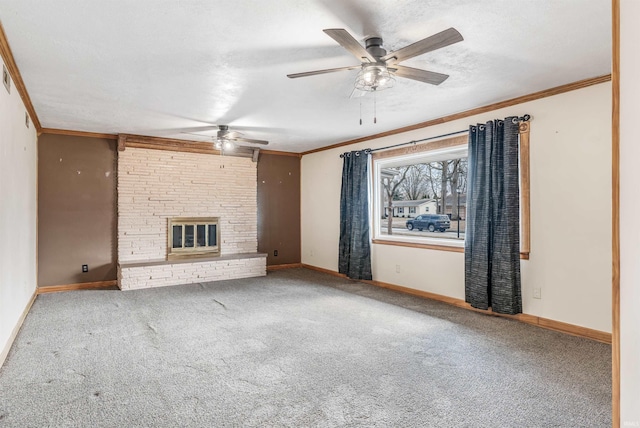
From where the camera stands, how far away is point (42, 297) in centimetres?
495

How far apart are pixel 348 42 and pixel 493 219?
2.82 m

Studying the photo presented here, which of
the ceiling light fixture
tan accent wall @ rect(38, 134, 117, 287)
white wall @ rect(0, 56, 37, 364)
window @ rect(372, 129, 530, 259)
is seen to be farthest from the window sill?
white wall @ rect(0, 56, 37, 364)

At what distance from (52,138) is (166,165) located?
1604mm

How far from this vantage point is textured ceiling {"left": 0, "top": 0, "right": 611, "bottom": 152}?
219 cm

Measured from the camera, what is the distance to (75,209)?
5.54 meters

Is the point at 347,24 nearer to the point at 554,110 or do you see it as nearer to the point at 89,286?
the point at 554,110

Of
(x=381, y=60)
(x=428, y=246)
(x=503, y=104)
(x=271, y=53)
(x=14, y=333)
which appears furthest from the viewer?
(x=428, y=246)

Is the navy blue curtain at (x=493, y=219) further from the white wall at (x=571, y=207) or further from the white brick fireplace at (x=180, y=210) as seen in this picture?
the white brick fireplace at (x=180, y=210)

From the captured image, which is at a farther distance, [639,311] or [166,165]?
[166,165]

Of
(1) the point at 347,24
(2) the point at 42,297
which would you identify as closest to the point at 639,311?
(1) the point at 347,24

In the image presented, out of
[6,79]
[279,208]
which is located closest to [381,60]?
[6,79]

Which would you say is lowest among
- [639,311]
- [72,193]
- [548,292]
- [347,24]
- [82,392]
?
[82,392]

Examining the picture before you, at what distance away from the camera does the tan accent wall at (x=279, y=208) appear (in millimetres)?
7242

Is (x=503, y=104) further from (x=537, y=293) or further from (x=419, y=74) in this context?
(x=537, y=293)
